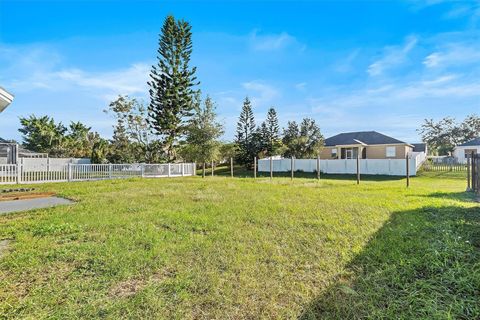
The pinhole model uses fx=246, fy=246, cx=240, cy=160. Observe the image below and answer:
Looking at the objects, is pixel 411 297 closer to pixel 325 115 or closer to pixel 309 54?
pixel 309 54

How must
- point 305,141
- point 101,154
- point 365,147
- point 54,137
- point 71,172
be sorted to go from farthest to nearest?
point 54,137 → point 365,147 → point 101,154 → point 305,141 → point 71,172

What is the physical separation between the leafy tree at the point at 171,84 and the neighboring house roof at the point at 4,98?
19953 millimetres

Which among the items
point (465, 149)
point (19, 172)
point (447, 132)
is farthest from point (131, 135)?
point (447, 132)

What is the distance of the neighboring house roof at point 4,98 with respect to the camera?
367 cm

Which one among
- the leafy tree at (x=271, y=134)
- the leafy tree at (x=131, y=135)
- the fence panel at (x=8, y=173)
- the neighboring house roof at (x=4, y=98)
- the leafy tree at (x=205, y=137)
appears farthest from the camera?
the leafy tree at (x=271, y=134)

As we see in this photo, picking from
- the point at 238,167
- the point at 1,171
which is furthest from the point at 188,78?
the point at 1,171

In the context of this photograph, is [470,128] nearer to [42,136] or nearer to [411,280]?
[411,280]

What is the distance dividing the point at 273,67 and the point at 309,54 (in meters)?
2.39

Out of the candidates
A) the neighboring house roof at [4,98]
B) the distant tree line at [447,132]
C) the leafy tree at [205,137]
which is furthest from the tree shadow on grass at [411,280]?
the distant tree line at [447,132]

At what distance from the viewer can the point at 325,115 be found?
2545cm

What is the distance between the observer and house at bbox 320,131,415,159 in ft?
82.3

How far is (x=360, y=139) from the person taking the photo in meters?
27.5

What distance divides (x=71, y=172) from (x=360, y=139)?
26864 millimetres

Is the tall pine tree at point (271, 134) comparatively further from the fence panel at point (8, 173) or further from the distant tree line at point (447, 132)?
the distant tree line at point (447, 132)
